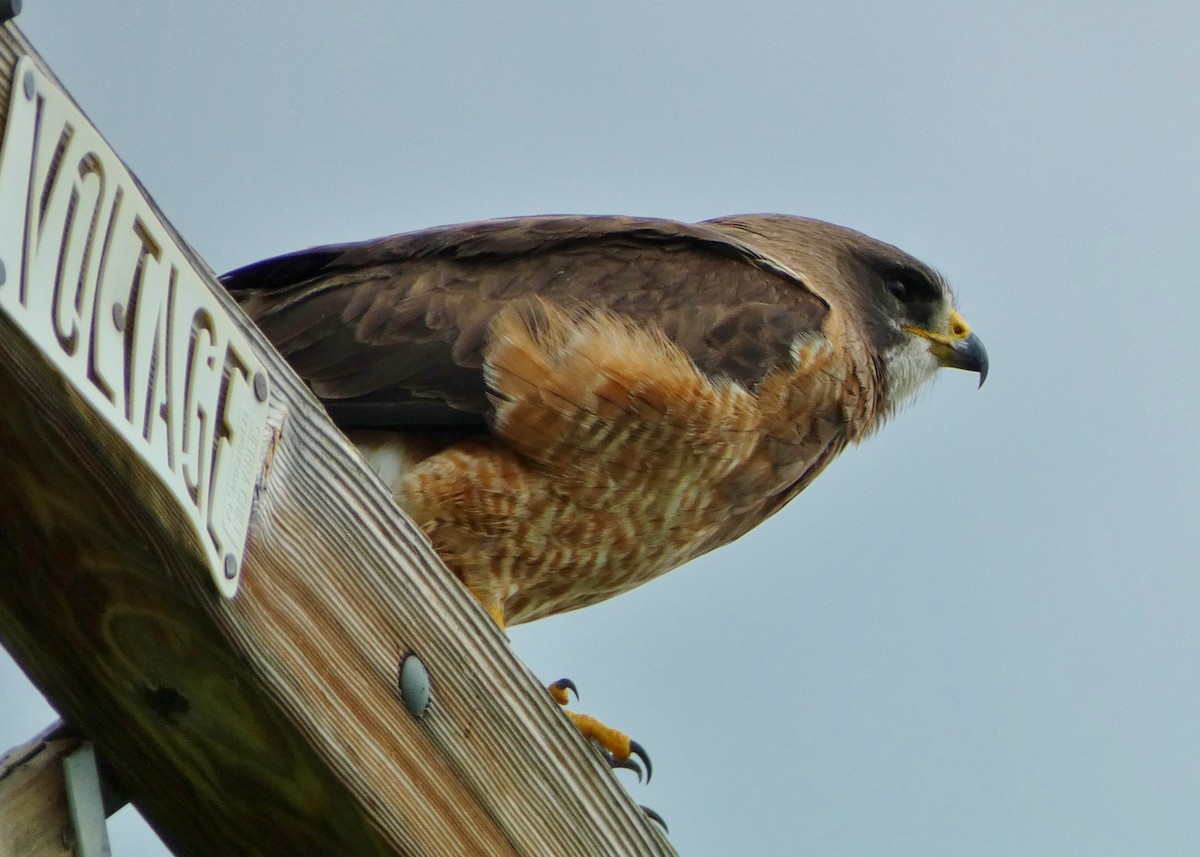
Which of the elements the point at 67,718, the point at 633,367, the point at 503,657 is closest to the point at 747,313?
the point at 633,367

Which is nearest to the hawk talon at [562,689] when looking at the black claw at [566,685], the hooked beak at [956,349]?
the black claw at [566,685]

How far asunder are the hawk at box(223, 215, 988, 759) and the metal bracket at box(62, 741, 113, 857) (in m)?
Answer: 1.40

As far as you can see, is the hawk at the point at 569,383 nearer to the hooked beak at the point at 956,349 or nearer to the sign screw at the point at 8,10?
the hooked beak at the point at 956,349

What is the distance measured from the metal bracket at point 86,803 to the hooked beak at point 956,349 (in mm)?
3035

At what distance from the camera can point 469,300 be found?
3.21 meters

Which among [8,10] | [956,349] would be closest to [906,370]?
[956,349]

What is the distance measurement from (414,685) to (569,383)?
1286 millimetres

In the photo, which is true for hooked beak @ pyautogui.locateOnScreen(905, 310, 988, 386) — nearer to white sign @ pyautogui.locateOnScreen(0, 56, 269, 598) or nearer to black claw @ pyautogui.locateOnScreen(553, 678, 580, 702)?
black claw @ pyautogui.locateOnScreen(553, 678, 580, 702)

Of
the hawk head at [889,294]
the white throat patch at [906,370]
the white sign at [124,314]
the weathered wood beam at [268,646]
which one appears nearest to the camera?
the white sign at [124,314]

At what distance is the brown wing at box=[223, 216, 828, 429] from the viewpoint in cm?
307

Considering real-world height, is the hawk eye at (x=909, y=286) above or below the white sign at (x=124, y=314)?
below

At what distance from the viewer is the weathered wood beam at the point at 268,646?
1.42 meters

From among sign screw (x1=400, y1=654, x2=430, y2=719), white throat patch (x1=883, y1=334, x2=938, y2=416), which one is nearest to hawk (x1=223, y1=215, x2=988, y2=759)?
white throat patch (x1=883, y1=334, x2=938, y2=416)

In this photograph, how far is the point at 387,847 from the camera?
1740mm
